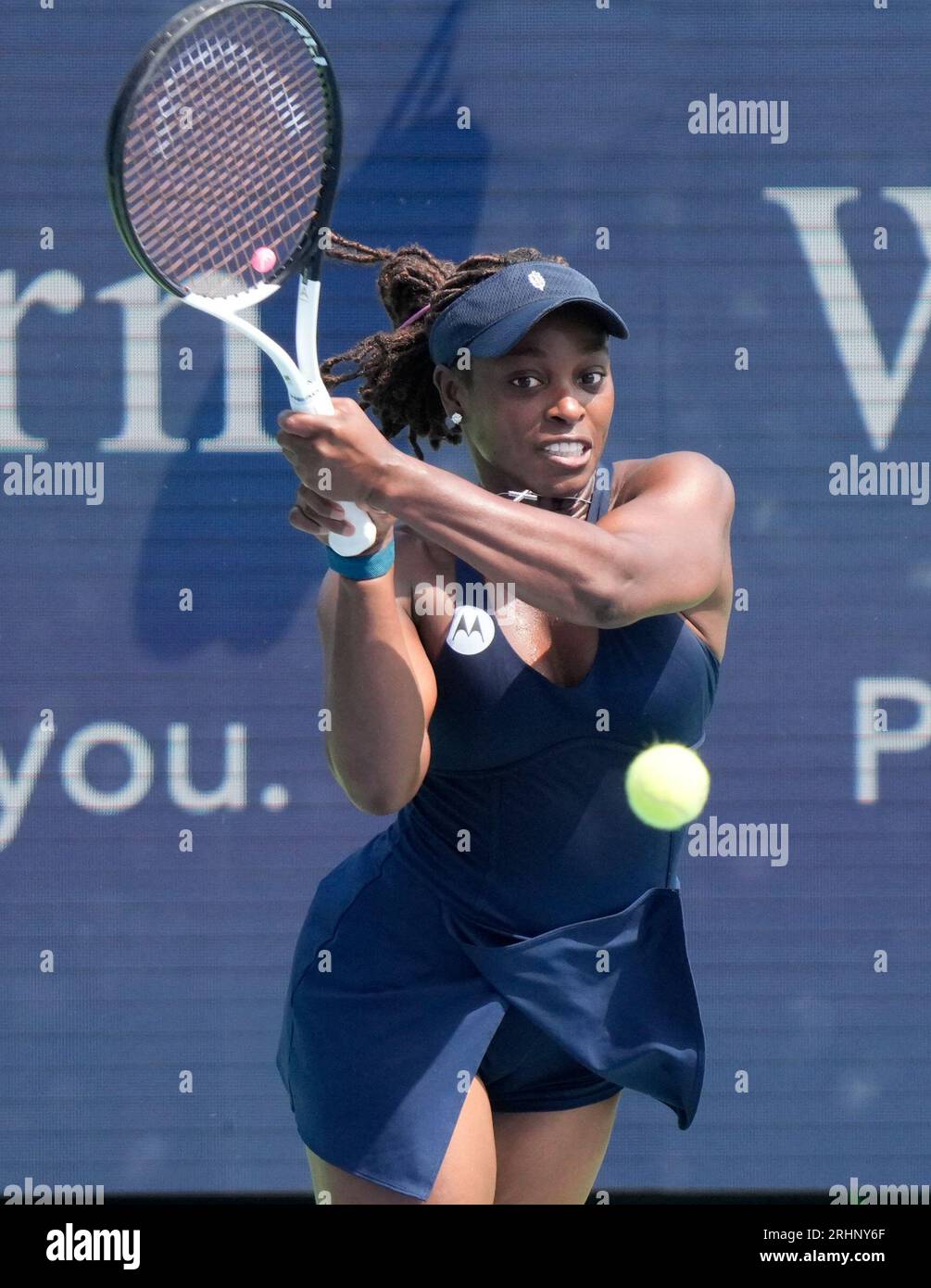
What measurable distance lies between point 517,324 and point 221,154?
57cm

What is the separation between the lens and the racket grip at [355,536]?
73.0 inches

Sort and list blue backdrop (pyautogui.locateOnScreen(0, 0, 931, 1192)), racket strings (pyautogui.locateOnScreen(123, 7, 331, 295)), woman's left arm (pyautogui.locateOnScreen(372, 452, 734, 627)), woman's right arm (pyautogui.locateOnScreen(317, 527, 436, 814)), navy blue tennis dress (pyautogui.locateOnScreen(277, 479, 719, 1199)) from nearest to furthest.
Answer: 1. woman's left arm (pyautogui.locateOnScreen(372, 452, 734, 627))
2. woman's right arm (pyautogui.locateOnScreen(317, 527, 436, 814))
3. navy blue tennis dress (pyautogui.locateOnScreen(277, 479, 719, 1199))
4. racket strings (pyautogui.locateOnScreen(123, 7, 331, 295))
5. blue backdrop (pyautogui.locateOnScreen(0, 0, 931, 1192))

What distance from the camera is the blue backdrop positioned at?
3.96 m

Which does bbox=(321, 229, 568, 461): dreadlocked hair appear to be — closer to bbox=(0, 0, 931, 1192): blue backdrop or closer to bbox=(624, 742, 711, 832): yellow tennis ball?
bbox=(624, 742, 711, 832): yellow tennis ball

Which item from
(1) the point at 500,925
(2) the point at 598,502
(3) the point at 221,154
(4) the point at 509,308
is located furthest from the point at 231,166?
(1) the point at 500,925

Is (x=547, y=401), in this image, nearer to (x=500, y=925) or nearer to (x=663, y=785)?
(x=663, y=785)

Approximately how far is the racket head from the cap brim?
0.74 feet

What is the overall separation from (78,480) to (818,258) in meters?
1.77

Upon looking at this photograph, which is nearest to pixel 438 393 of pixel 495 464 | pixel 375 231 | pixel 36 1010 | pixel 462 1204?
pixel 495 464

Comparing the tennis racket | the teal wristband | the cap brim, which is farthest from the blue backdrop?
the teal wristband

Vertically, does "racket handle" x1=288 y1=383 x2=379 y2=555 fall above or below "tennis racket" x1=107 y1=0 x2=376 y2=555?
below

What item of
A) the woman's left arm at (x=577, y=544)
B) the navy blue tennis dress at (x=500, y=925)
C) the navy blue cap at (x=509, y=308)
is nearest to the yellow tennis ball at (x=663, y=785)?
the navy blue tennis dress at (x=500, y=925)

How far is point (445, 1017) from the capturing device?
6.95 feet

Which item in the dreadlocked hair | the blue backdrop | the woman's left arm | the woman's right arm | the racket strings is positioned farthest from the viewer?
the blue backdrop
